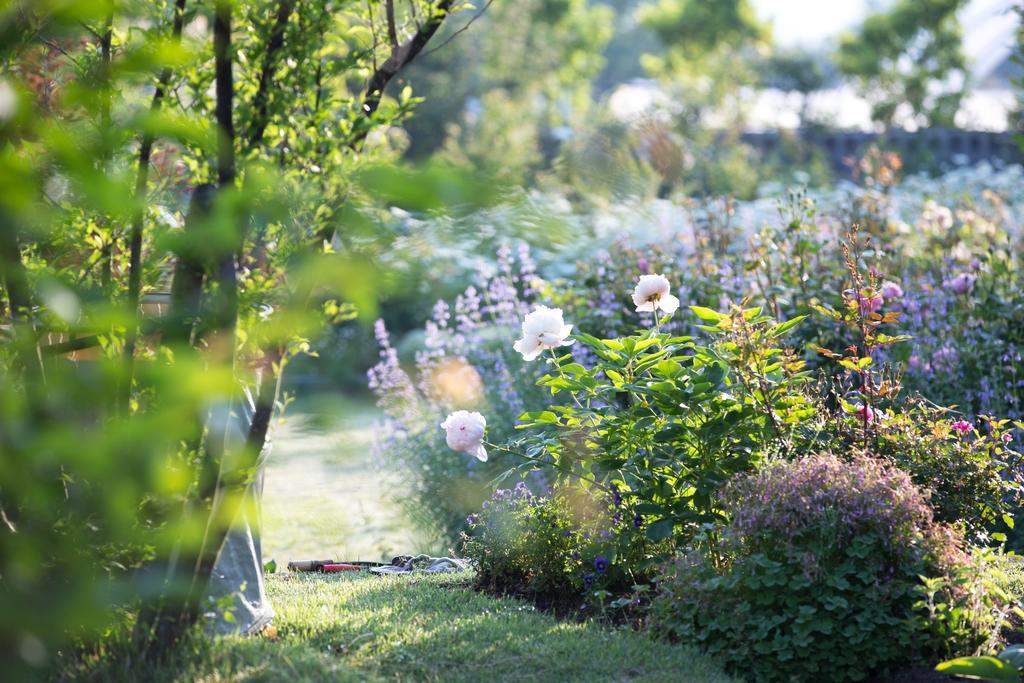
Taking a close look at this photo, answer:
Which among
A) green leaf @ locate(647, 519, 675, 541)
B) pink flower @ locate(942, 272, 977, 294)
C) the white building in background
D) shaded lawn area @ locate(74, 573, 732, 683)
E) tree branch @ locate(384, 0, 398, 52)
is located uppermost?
the white building in background

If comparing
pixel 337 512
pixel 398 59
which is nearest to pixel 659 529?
pixel 398 59

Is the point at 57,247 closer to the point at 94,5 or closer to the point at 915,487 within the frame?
the point at 94,5

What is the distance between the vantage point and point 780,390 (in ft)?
11.4

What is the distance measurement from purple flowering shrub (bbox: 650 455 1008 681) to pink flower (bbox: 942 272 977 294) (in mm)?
2239

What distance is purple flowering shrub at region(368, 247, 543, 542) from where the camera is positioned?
5395 mm

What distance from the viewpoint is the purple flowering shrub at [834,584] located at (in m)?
2.93

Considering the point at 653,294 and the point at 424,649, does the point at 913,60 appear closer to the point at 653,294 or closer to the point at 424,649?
the point at 653,294

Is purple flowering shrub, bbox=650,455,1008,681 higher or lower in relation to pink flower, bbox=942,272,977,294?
lower

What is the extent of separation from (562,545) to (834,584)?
1110 mm

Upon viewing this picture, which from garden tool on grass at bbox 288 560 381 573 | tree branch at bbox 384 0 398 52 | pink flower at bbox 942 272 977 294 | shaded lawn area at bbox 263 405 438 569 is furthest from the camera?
shaded lawn area at bbox 263 405 438 569

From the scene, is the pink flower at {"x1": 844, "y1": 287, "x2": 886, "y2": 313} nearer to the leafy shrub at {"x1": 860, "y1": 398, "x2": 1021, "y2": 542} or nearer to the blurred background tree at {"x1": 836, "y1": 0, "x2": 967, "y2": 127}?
the leafy shrub at {"x1": 860, "y1": 398, "x2": 1021, "y2": 542}

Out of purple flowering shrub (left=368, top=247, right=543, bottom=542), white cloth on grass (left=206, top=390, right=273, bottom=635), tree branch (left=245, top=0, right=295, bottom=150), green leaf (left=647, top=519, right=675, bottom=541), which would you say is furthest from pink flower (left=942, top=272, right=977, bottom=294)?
tree branch (left=245, top=0, right=295, bottom=150)

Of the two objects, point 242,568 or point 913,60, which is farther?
point 913,60

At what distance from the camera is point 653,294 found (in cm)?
377
